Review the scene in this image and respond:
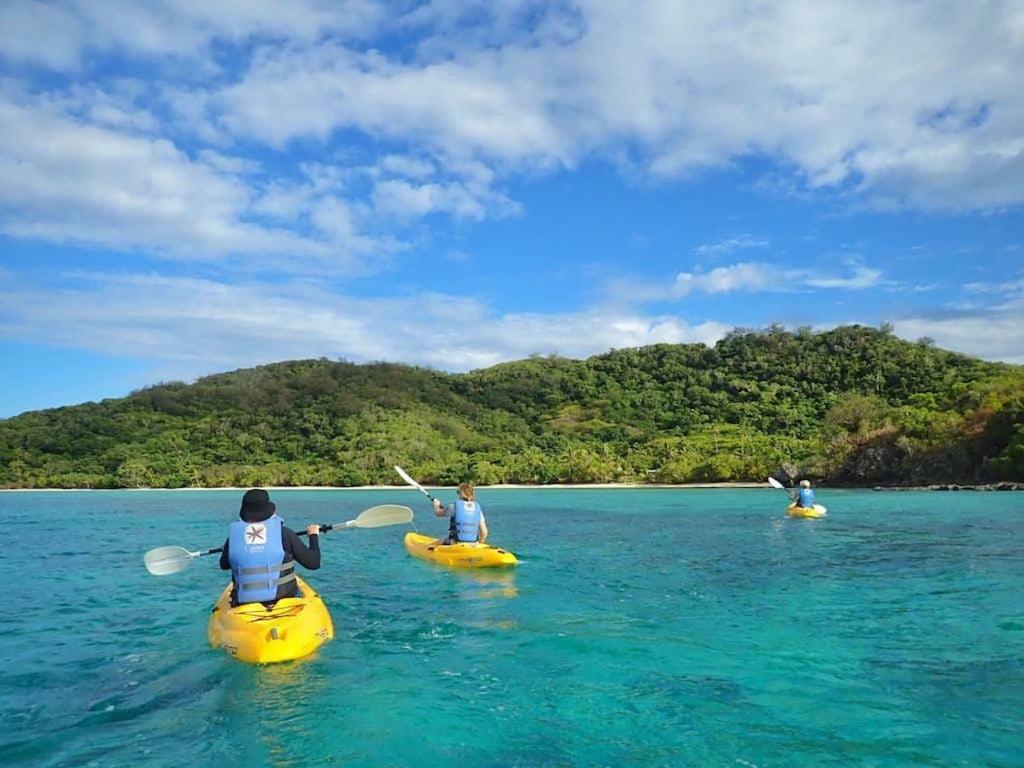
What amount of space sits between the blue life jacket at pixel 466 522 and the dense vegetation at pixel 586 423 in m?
37.6

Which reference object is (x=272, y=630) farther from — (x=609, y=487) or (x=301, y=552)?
(x=609, y=487)

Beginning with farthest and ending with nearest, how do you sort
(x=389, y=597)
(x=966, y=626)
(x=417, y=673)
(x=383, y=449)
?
(x=383, y=449) < (x=389, y=597) < (x=966, y=626) < (x=417, y=673)

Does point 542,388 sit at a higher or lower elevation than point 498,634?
higher

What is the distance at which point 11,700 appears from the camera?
7.36m

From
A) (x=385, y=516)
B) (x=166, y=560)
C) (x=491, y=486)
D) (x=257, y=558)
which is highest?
(x=385, y=516)

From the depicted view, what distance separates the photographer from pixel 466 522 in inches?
590

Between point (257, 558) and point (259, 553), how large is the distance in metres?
0.06

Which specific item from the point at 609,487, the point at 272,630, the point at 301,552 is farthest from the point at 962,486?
the point at 272,630

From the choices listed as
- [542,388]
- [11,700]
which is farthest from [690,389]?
[11,700]

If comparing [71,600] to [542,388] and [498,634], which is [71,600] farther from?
[542,388]

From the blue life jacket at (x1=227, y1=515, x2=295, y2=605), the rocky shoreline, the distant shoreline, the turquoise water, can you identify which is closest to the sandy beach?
the distant shoreline

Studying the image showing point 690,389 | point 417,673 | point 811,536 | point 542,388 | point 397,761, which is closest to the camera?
point 397,761

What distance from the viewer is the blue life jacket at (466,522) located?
15.0 metres

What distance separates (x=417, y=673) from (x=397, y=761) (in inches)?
89.1
